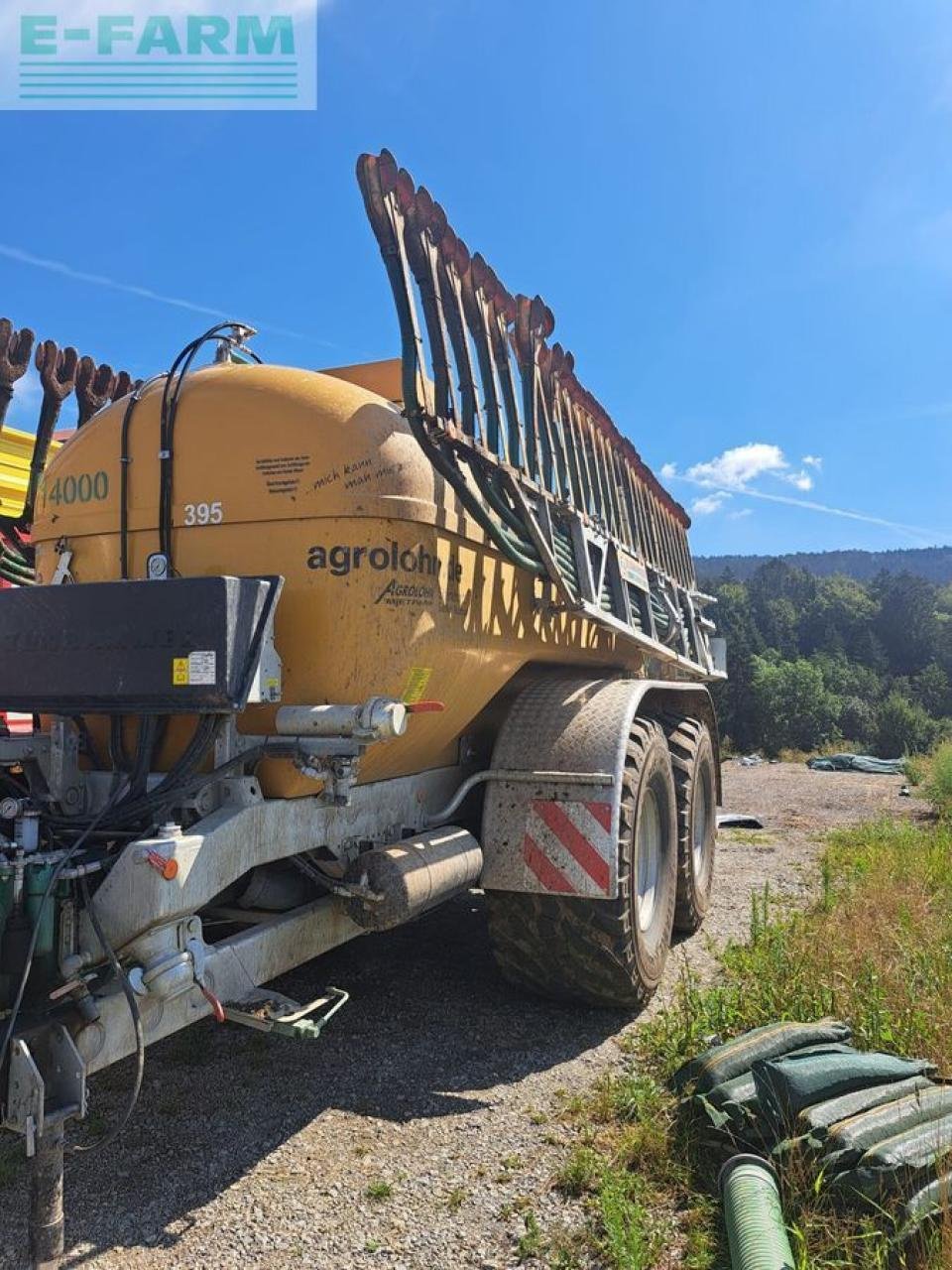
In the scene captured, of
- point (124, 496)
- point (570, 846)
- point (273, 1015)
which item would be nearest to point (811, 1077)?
point (570, 846)

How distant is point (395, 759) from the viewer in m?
3.56

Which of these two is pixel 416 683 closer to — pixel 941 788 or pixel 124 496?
pixel 124 496

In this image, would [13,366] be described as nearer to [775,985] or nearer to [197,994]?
[197,994]

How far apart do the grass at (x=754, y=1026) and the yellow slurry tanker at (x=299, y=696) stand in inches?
16.8

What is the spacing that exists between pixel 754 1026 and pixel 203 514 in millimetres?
2850

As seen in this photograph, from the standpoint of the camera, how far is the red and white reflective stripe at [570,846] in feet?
12.6

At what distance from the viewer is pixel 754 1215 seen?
244 centimetres

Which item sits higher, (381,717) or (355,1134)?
(381,717)

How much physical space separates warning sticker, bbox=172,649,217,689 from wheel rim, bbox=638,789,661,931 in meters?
2.61

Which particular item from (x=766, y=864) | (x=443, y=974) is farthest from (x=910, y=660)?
(x=443, y=974)

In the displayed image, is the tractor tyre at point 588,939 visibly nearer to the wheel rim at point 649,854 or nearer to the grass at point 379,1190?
the wheel rim at point 649,854

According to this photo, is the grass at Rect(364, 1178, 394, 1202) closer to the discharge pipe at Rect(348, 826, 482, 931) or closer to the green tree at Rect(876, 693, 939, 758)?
the discharge pipe at Rect(348, 826, 482, 931)

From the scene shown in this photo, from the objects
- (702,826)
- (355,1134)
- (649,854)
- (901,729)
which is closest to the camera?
(355,1134)

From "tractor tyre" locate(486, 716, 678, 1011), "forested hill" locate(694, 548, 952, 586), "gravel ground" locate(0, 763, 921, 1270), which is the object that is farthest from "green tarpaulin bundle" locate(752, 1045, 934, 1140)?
"forested hill" locate(694, 548, 952, 586)
